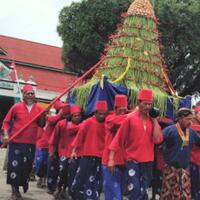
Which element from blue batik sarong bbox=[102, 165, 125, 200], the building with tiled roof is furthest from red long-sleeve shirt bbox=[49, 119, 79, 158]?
the building with tiled roof

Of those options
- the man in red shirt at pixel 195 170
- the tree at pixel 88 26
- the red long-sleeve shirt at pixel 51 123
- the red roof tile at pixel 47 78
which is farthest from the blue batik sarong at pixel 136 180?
the red roof tile at pixel 47 78

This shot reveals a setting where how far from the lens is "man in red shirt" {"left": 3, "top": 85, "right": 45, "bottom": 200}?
8641 millimetres

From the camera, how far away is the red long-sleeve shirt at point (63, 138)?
9.32 meters

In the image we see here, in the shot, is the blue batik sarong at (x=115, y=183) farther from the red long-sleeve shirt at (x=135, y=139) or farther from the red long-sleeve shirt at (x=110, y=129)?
the red long-sleeve shirt at (x=135, y=139)

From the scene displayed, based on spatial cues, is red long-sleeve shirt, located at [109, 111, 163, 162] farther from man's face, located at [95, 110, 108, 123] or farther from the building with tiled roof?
the building with tiled roof

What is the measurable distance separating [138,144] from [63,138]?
10.5ft

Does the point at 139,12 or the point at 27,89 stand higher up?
the point at 139,12

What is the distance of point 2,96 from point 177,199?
24382mm

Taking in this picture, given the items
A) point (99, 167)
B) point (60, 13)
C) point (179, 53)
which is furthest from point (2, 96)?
point (99, 167)

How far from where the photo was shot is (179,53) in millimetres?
24266

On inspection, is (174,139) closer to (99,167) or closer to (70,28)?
(99,167)

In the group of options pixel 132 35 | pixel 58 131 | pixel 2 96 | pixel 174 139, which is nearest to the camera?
pixel 174 139

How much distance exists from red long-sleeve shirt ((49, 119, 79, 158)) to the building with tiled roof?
2059 cm

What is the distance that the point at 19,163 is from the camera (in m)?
8.66
